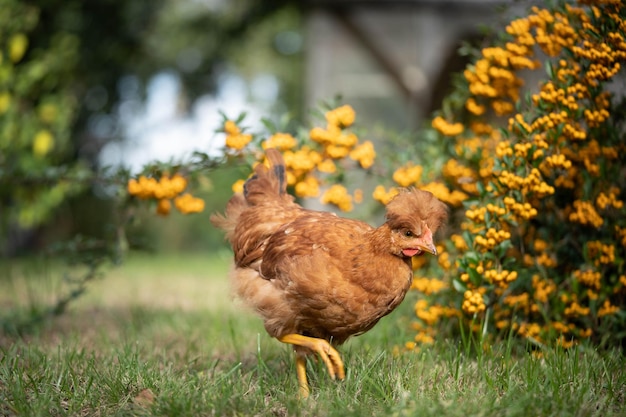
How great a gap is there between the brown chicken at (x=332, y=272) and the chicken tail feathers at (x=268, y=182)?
0.34 meters

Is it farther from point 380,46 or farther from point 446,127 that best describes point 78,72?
point 446,127

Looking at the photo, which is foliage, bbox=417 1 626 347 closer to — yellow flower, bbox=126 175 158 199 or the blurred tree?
yellow flower, bbox=126 175 158 199

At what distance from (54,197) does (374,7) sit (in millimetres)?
5635

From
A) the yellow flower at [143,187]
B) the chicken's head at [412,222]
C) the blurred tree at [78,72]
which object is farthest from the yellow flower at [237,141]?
the chicken's head at [412,222]

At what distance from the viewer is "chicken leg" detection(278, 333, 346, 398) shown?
2576 millimetres

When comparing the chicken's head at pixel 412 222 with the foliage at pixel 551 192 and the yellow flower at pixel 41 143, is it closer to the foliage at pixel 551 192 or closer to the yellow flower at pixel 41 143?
the foliage at pixel 551 192

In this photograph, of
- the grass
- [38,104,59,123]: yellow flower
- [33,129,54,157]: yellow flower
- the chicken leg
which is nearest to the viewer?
the grass

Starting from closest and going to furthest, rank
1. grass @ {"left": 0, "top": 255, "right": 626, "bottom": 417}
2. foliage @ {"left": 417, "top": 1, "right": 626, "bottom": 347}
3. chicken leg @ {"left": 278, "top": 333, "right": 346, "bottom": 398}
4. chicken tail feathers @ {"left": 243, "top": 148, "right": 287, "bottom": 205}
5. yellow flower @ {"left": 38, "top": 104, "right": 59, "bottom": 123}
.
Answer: grass @ {"left": 0, "top": 255, "right": 626, "bottom": 417} → chicken leg @ {"left": 278, "top": 333, "right": 346, "bottom": 398} → foliage @ {"left": 417, "top": 1, "right": 626, "bottom": 347} → chicken tail feathers @ {"left": 243, "top": 148, "right": 287, "bottom": 205} → yellow flower @ {"left": 38, "top": 104, "right": 59, "bottom": 123}

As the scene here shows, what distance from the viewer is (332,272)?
253cm

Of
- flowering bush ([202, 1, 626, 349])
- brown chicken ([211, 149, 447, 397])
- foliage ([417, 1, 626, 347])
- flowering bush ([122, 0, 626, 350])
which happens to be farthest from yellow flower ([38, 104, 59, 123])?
foliage ([417, 1, 626, 347])

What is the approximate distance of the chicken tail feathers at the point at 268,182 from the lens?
3.26 metres

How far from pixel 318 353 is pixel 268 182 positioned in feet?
3.41

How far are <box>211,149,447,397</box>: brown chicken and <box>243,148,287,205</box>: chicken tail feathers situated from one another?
34 cm

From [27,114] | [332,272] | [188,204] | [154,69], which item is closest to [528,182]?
[332,272]
